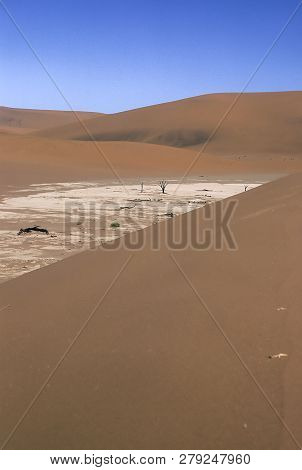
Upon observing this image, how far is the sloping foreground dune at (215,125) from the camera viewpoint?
68.6m

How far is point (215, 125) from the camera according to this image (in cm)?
7875

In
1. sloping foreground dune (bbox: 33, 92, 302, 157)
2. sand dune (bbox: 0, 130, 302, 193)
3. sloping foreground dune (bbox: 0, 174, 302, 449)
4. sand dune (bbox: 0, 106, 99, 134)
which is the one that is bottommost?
sloping foreground dune (bbox: 0, 174, 302, 449)

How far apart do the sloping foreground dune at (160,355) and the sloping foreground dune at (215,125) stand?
5849 centimetres

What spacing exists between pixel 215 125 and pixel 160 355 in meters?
78.5

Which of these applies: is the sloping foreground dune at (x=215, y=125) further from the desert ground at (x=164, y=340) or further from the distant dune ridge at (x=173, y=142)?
the desert ground at (x=164, y=340)

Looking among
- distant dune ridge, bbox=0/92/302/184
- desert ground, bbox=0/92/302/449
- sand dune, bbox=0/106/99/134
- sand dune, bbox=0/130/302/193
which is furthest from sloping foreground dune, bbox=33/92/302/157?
desert ground, bbox=0/92/302/449

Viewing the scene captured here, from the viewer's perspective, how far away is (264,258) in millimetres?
4648

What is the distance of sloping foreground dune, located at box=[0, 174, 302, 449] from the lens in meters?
2.35

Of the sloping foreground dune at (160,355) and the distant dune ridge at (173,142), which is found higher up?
the distant dune ridge at (173,142)

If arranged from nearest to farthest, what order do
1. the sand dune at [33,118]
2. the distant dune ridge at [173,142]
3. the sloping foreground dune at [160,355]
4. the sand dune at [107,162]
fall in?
the sloping foreground dune at [160,355], the sand dune at [107,162], the distant dune ridge at [173,142], the sand dune at [33,118]

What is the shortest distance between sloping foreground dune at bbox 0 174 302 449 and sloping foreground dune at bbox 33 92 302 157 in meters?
58.5

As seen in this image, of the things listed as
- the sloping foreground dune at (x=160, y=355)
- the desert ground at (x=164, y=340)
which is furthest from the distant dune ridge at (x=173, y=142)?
the sloping foreground dune at (x=160, y=355)

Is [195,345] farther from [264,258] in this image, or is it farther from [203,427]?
[264,258]

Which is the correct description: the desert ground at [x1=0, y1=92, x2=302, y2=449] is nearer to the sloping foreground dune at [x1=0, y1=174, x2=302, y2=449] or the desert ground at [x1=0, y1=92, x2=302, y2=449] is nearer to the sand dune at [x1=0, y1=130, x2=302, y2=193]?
the sloping foreground dune at [x1=0, y1=174, x2=302, y2=449]
